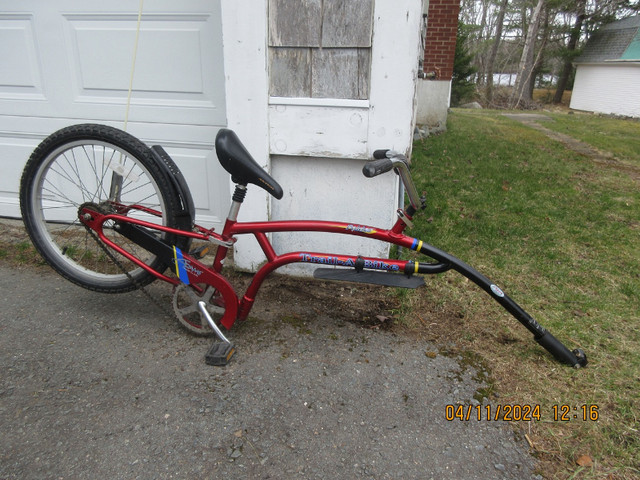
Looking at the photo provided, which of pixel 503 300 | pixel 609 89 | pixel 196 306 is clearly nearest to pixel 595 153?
pixel 503 300

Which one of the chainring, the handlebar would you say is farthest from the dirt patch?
the chainring

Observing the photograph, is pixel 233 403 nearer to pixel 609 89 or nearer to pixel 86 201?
pixel 86 201

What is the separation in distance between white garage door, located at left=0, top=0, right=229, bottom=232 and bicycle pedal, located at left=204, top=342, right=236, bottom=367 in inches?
57.4

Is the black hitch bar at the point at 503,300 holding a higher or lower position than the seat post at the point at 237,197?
lower

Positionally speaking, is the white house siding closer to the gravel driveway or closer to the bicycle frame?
the bicycle frame

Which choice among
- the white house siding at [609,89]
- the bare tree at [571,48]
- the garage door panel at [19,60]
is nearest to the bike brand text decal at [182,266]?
the garage door panel at [19,60]

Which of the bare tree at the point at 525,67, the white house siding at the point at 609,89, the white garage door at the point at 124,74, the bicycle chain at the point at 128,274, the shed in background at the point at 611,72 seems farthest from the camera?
the bare tree at the point at 525,67

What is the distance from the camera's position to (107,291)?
2881 mm

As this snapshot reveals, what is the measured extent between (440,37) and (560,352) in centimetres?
871

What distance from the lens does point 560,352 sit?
2.50 metres

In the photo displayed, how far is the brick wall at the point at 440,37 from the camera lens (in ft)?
30.6

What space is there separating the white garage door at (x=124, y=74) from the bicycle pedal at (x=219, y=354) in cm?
146

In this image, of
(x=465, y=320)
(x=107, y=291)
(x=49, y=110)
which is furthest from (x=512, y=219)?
(x=49, y=110)
